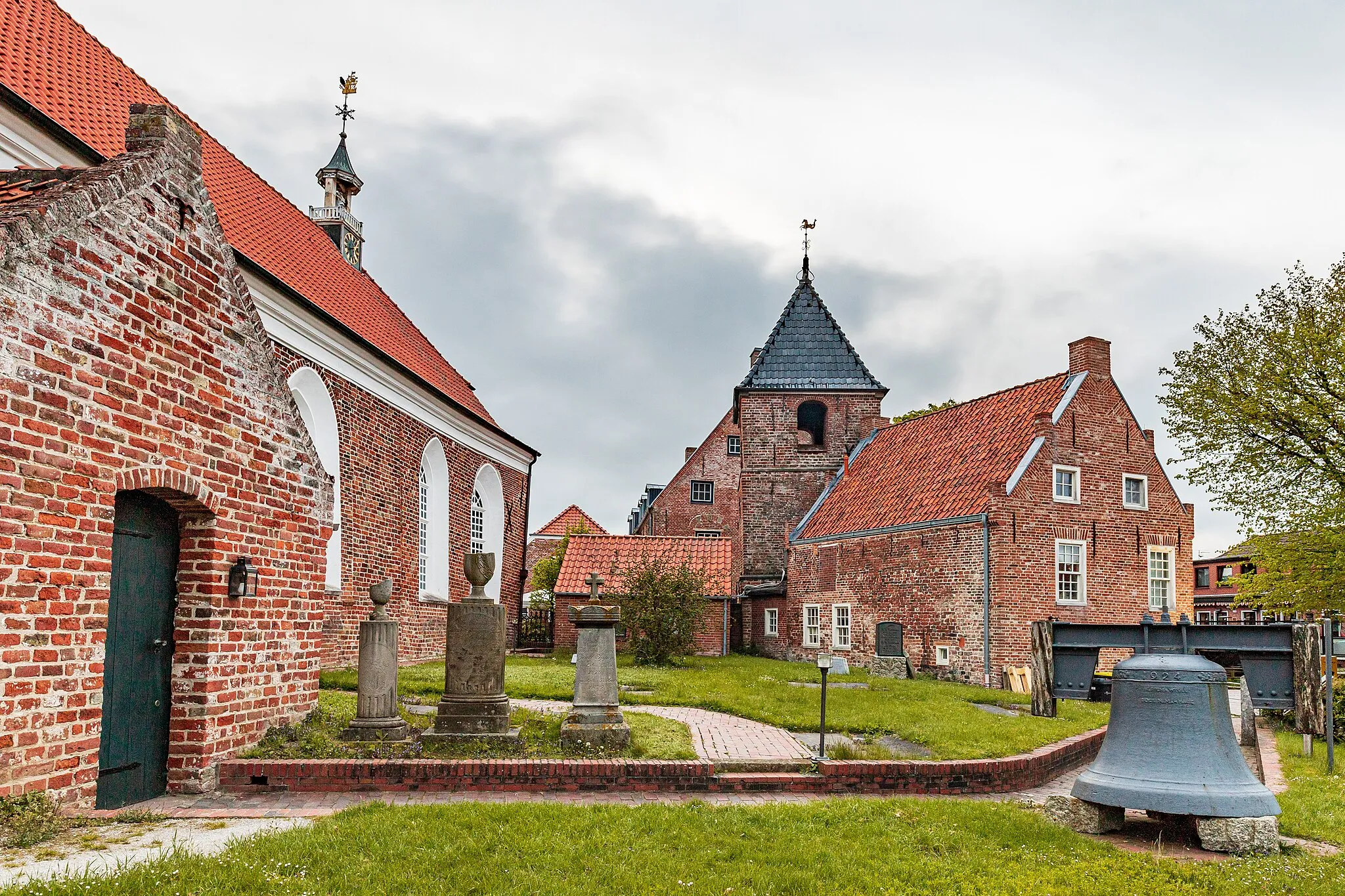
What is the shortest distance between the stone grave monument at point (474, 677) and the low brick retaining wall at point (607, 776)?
922mm

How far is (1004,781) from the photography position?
9.73 metres

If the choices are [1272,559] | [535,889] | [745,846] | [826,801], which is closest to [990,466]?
[1272,559]

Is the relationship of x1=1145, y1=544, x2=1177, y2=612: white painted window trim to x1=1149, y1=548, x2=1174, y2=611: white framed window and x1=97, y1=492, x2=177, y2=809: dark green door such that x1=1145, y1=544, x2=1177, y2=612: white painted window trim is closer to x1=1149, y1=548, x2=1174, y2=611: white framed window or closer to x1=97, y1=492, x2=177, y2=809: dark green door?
x1=1149, y1=548, x2=1174, y2=611: white framed window

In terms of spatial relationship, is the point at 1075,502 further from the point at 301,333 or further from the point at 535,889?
the point at 535,889

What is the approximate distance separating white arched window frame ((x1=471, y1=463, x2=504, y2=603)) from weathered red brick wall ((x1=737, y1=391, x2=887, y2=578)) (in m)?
9.28

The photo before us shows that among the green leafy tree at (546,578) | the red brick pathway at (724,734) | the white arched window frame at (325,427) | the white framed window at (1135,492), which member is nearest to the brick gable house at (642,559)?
the green leafy tree at (546,578)

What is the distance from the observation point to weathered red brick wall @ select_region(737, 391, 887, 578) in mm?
32219

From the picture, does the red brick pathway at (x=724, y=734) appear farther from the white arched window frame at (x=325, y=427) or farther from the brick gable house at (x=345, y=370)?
the white arched window frame at (x=325, y=427)

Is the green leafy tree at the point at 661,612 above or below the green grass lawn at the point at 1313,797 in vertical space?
above

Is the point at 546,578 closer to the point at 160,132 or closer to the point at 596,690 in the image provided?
the point at 596,690

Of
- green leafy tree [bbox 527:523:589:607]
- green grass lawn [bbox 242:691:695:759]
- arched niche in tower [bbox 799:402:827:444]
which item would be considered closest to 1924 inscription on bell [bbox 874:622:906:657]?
arched niche in tower [bbox 799:402:827:444]

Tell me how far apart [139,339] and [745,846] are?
586 cm

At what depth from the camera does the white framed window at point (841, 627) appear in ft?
85.8

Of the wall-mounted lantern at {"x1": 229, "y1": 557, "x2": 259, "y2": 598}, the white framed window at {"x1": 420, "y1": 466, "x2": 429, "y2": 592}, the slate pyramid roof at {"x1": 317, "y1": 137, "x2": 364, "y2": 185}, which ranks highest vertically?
the slate pyramid roof at {"x1": 317, "y1": 137, "x2": 364, "y2": 185}
